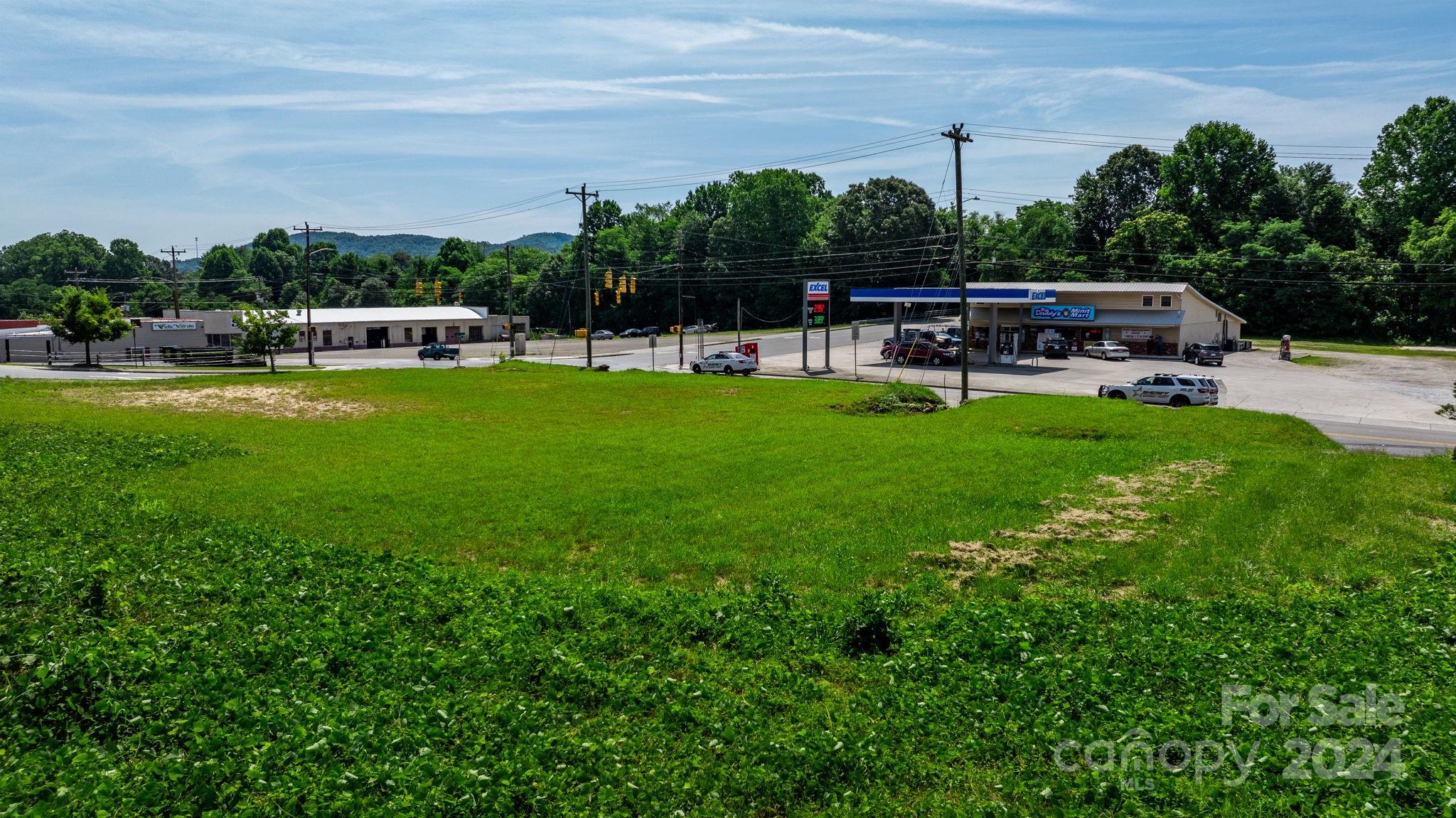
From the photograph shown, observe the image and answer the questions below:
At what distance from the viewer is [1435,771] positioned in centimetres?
745

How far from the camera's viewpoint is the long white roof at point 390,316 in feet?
307

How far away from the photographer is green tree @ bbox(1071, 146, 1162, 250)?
4304 inches

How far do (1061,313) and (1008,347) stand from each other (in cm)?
712

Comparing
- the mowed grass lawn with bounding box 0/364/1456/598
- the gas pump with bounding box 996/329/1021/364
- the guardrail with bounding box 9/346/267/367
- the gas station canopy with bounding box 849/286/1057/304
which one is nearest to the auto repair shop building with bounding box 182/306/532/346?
the guardrail with bounding box 9/346/267/367

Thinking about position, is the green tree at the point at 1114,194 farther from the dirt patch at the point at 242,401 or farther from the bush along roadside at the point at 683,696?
the bush along roadside at the point at 683,696

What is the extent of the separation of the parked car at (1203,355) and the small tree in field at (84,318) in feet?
251

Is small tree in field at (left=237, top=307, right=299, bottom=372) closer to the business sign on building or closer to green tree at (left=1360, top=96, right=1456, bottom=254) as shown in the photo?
the business sign on building

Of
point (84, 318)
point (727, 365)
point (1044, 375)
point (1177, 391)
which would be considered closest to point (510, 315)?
point (84, 318)

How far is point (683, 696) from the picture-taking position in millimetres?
9633

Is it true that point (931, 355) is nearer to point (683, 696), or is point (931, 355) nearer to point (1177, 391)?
point (1177, 391)

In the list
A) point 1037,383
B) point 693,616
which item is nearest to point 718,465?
point 693,616

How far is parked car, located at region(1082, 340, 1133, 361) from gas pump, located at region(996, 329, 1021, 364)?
18.6 ft

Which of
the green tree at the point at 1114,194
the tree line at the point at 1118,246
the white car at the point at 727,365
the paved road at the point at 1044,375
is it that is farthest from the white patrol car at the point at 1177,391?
the green tree at the point at 1114,194

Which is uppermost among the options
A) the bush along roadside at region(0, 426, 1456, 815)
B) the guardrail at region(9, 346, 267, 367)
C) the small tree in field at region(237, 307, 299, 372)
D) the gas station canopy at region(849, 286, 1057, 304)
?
the gas station canopy at region(849, 286, 1057, 304)
